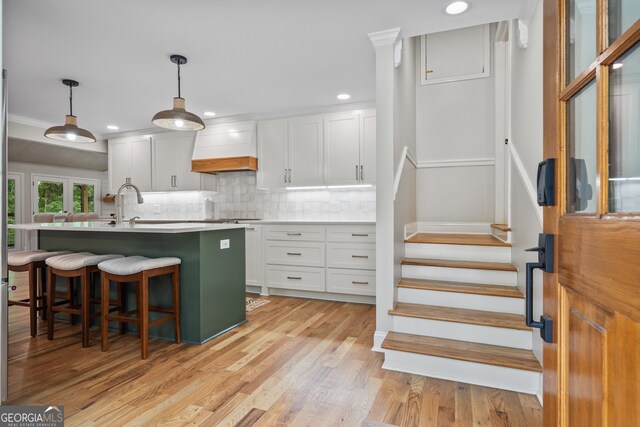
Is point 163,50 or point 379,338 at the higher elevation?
point 163,50

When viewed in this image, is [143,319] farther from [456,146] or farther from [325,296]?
[456,146]

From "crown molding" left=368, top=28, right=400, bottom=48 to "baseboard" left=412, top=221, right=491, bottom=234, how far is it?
6.79 ft

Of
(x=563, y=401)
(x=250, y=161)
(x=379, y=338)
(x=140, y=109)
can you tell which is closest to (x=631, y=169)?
(x=563, y=401)

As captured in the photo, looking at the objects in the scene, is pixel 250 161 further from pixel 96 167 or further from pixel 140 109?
pixel 96 167

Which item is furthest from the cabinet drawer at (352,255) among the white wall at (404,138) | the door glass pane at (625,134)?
the door glass pane at (625,134)

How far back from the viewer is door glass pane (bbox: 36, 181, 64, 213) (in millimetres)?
7078

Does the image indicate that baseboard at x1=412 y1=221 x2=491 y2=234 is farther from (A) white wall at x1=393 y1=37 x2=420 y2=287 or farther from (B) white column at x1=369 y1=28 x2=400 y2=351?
(B) white column at x1=369 y1=28 x2=400 y2=351

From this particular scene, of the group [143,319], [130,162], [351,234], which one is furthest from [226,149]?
[143,319]

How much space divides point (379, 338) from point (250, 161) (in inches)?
120

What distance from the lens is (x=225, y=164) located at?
4840 millimetres

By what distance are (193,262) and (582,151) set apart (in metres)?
2.57

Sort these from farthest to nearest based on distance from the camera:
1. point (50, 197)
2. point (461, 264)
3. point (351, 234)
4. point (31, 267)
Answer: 1. point (50, 197)
2. point (351, 234)
3. point (31, 267)
4. point (461, 264)

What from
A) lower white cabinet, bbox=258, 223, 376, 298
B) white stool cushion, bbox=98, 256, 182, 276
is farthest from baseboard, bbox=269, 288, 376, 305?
white stool cushion, bbox=98, 256, 182, 276

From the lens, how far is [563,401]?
0.84m
